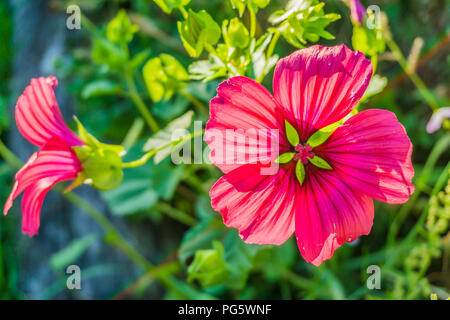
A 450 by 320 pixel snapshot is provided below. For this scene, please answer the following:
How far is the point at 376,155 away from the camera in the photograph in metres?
0.70

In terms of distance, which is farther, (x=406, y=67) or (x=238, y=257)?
(x=406, y=67)

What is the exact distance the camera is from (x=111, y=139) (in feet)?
5.47

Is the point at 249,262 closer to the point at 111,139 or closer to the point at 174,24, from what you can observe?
the point at 111,139

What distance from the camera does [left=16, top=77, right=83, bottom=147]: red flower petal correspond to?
2.70ft

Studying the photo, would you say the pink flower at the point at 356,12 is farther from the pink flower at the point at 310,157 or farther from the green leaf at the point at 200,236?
the green leaf at the point at 200,236

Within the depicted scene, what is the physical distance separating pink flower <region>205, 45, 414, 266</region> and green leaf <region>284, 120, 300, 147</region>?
10 millimetres

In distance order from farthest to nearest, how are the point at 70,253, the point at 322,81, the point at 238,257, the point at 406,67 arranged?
the point at 70,253, the point at 406,67, the point at 238,257, the point at 322,81

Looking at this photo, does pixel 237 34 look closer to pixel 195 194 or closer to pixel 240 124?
pixel 240 124

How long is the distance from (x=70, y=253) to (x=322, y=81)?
Result: 3.26 ft

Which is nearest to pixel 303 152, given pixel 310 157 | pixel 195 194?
pixel 310 157

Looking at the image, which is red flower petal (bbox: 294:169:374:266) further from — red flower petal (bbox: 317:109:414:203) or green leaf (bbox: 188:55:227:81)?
green leaf (bbox: 188:55:227:81)

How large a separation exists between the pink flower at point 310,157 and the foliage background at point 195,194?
0.36m
